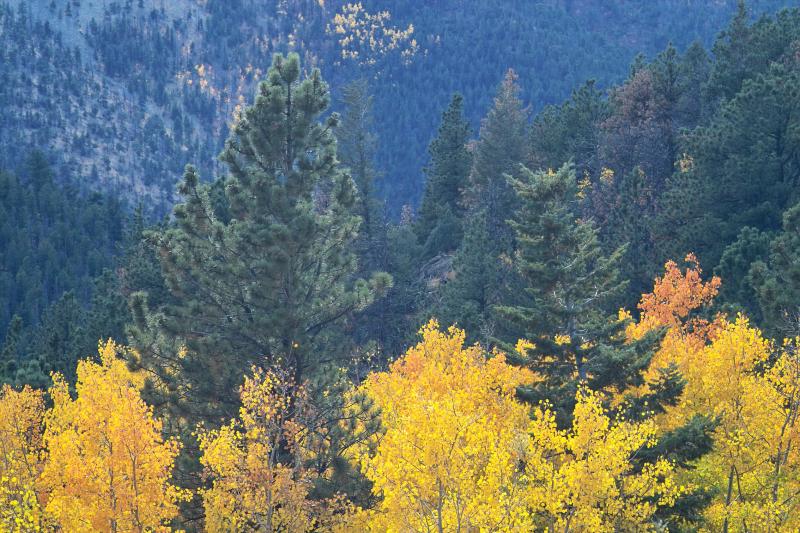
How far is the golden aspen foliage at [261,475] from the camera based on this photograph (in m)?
25.5

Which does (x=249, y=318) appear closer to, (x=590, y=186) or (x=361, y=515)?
(x=361, y=515)

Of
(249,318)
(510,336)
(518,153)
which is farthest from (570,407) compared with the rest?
(518,153)

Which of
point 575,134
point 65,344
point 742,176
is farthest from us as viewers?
point 575,134

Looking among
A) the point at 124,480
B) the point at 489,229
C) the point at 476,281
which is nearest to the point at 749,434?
the point at 124,480

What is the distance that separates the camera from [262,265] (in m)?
30.0

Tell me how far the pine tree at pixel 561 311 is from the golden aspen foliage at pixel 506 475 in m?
1.35

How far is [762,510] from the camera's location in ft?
86.4

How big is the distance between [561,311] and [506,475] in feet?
25.8

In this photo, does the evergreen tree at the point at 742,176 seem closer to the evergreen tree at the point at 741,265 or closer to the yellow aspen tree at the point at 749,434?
the evergreen tree at the point at 741,265

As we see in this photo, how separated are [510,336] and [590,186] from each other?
77.7 ft

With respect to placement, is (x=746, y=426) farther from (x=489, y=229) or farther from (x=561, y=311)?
(x=489, y=229)

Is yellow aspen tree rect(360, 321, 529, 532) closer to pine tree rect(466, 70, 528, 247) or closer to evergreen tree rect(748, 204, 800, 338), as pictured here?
evergreen tree rect(748, 204, 800, 338)

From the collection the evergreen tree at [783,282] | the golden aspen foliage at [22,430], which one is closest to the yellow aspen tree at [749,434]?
the evergreen tree at [783,282]

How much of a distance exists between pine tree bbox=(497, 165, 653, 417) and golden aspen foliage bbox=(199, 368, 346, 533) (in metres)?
8.33
